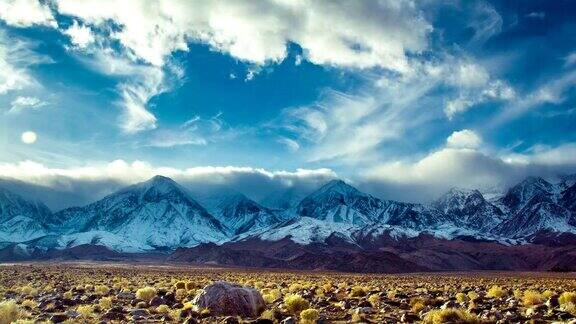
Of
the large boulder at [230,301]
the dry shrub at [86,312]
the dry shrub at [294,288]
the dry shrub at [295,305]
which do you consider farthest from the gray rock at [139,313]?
the dry shrub at [294,288]

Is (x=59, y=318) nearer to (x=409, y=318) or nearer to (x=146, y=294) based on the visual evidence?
(x=146, y=294)

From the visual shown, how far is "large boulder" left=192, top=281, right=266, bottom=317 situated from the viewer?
20281 millimetres

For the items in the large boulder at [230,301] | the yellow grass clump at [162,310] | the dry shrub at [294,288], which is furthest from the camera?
the dry shrub at [294,288]

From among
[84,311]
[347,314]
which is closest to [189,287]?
[84,311]

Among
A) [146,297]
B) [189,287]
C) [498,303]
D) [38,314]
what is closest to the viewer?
[38,314]

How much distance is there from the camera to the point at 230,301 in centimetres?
2056

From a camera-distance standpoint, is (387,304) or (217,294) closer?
(217,294)

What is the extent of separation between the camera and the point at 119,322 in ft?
60.4

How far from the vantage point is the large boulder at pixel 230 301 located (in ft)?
66.5

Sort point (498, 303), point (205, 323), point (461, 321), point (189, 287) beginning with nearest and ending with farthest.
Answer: point (461, 321) < point (205, 323) < point (498, 303) < point (189, 287)

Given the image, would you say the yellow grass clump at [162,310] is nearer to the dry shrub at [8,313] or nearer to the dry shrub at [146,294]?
the dry shrub at [146,294]

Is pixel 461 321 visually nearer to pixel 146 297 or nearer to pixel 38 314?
pixel 38 314

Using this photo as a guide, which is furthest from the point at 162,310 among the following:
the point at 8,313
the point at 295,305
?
the point at 8,313

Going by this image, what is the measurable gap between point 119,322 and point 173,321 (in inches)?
68.8
